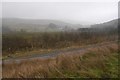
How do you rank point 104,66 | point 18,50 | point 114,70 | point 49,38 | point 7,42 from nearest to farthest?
1. point 114,70
2. point 104,66
3. point 18,50
4. point 7,42
5. point 49,38

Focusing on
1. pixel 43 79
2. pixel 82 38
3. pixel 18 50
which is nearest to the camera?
pixel 43 79

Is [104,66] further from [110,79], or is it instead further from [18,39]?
[18,39]

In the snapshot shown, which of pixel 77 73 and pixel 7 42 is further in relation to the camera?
pixel 7 42

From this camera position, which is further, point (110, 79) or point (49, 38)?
point (49, 38)

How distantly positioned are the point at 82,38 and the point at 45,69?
26040 millimetres

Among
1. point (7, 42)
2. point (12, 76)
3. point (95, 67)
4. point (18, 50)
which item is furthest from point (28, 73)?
point (7, 42)

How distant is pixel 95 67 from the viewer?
8977mm

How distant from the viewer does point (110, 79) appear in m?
7.40

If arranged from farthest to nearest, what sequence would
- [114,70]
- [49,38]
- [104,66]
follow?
[49,38]
[104,66]
[114,70]

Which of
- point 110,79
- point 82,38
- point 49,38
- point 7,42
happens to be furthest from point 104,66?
point 82,38

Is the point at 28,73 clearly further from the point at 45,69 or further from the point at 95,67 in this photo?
the point at 95,67

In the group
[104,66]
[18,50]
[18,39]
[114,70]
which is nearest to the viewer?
[114,70]

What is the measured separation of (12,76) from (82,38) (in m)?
26.7

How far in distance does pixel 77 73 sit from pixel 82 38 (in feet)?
85.5
